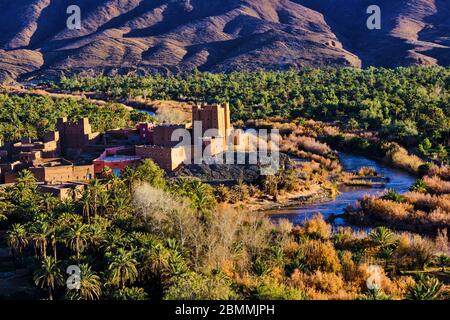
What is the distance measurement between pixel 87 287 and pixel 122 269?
4.13ft

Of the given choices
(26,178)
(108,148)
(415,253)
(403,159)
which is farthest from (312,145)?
(415,253)

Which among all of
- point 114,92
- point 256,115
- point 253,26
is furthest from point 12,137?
point 253,26

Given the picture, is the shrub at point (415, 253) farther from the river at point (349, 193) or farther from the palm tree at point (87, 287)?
the palm tree at point (87, 287)

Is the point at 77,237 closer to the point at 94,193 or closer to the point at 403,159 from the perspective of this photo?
the point at 94,193

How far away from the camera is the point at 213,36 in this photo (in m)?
136

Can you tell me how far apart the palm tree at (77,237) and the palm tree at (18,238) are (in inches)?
82.3

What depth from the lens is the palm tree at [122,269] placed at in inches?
784

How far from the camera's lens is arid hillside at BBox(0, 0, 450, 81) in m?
116

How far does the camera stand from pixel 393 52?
118m

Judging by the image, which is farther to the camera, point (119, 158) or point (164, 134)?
point (164, 134)

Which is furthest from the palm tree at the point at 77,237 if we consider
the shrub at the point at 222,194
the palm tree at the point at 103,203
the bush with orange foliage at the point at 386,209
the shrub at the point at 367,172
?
the shrub at the point at 367,172

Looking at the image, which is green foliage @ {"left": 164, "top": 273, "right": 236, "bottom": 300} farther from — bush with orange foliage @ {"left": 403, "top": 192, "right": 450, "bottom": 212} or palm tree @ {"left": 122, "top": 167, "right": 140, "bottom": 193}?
bush with orange foliage @ {"left": 403, "top": 192, "right": 450, "bottom": 212}

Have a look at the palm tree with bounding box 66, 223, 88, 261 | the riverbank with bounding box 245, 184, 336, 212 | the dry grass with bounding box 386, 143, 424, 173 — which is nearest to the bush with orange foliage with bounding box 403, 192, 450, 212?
the riverbank with bounding box 245, 184, 336, 212

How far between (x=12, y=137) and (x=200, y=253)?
3013cm
